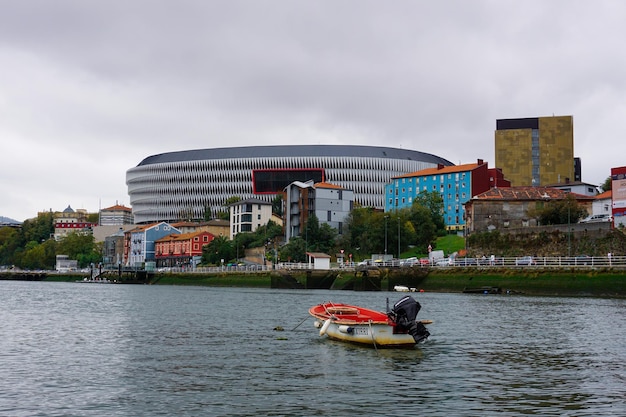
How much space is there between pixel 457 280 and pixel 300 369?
6771cm

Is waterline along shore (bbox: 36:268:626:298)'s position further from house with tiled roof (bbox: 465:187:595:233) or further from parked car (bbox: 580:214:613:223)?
house with tiled roof (bbox: 465:187:595:233)

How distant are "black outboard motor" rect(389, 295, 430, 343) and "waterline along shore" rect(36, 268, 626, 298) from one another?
4733 cm

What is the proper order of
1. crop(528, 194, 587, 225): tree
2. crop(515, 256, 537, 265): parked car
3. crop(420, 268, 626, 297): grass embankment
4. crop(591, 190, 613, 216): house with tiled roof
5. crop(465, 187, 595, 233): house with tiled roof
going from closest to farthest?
crop(420, 268, 626, 297): grass embankment → crop(515, 256, 537, 265): parked car → crop(528, 194, 587, 225): tree → crop(465, 187, 595, 233): house with tiled roof → crop(591, 190, 613, 216): house with tiled roof

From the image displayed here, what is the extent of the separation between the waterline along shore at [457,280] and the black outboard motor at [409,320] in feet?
155

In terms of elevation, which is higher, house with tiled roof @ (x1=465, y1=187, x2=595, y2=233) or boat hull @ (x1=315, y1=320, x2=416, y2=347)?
house with tiled roof @ (x1=465, y1=187, x2=595, y2=233)

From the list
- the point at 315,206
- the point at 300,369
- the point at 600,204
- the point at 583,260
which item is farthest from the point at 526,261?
the point at 315,206

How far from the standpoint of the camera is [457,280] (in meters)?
99.4

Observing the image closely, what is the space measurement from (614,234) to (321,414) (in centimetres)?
8127

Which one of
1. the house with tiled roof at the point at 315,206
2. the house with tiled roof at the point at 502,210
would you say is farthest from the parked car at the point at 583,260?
the house with tiled roof at the point at 315,206

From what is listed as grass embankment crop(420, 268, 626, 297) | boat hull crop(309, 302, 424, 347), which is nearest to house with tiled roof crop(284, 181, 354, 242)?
grass embankment crop(420, 268, 626, 297)

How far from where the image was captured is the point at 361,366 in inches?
1394

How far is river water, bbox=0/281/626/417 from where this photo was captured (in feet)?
86.3

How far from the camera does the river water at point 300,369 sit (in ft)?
86.3

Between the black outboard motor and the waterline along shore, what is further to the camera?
the waterline along shore
